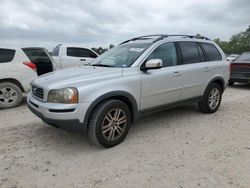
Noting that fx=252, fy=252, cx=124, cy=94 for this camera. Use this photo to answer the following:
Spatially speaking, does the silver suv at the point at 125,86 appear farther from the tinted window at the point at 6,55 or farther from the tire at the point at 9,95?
the tinted window at the point at 6,55

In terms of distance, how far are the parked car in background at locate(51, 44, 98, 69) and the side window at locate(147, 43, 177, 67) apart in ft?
19.0

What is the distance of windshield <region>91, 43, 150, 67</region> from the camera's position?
14.4ft

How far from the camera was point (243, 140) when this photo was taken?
167 inches

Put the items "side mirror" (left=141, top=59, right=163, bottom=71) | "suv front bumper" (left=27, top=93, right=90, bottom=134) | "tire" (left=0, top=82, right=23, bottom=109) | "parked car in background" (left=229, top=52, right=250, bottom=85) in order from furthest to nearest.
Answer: "parked car in background" (left=229, top=52, right=250, bottom=85) < "tire" (left=0, top=82, right=23, bottom=109) < "side mirror" (left=141, top=59, right=163, bottom=71) < "suv front bumper" (left=27, top=93, right=90, bottom=134)

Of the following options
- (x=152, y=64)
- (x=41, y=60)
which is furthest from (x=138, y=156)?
(x=41, y=60)

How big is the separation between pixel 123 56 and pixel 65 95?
153 centimetres

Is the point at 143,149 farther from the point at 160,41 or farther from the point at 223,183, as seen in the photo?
the point at 160,41

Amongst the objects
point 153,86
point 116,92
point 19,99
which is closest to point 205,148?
point 153,86

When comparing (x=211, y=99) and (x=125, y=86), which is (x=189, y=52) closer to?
(x=211, y=99)

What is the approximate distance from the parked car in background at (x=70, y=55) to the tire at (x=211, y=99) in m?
5.70

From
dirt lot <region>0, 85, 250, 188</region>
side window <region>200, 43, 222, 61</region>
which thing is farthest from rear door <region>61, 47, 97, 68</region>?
side window <region>200, 43, 222, 61</region>

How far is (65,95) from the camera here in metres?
3.53

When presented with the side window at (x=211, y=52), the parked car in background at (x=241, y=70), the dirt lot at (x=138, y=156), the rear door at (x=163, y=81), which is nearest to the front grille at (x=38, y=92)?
the dirt lot at (x=138, y=156)

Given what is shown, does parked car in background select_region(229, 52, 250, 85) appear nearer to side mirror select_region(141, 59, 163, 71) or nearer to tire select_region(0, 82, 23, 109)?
side mirror select_region(141, 59, 163, 71)
